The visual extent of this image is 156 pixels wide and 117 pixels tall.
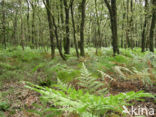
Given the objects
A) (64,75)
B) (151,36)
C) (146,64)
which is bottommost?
(64,75)

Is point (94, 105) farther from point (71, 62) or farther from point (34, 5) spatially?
point (34, 5)

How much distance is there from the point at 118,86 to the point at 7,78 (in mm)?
5441

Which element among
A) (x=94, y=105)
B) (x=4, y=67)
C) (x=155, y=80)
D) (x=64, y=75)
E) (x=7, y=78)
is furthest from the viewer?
(x=4, y=67)

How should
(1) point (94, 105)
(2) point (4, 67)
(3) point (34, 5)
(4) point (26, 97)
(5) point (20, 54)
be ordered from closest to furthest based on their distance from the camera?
(1) point (94, 105) < (4) point (26, 97) < (2) point (4, 67) < (5) point (20, 54) < (3) point (34, 5)

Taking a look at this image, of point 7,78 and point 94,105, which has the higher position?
point 94,105

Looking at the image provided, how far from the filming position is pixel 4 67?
7227 mm

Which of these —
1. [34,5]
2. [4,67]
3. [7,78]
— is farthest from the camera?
[34,5]

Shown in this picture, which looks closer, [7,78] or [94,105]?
[94,105]

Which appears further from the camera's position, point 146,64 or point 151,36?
point 151,36

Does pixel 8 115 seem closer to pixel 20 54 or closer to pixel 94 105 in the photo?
pixel 94 105

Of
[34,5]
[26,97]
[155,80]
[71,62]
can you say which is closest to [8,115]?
[26,97]

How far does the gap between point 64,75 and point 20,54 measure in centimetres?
766

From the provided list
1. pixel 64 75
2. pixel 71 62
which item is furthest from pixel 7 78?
pixel 71 62

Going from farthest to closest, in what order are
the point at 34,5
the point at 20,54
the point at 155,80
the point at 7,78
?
the point at 34,5
the point at 20,54
the point at 7,78
the point at 155,80
